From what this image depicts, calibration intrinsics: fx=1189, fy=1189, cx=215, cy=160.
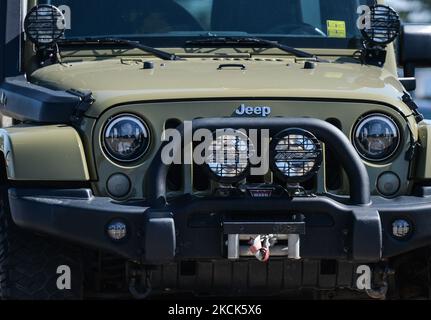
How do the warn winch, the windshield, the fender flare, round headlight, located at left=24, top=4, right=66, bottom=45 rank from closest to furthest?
the warn winch
the fender flare
round headlight, located at left=24, top=4, right=66, bottom=45
the windshield

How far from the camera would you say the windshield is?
609cm

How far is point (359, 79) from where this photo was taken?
5410 mm

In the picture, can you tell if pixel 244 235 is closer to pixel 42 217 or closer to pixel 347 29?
pixel 42 217

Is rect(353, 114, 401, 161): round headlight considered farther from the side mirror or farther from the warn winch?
the side mirror

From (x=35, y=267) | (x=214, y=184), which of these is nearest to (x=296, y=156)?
(x=214, y=184)

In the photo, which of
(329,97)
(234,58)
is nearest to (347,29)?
(234,58)

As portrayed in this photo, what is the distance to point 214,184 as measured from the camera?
490cm

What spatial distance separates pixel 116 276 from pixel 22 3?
1.64 metres

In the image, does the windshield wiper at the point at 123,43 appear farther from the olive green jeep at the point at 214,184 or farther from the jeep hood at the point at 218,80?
the olive green jeep at the point at 214,184

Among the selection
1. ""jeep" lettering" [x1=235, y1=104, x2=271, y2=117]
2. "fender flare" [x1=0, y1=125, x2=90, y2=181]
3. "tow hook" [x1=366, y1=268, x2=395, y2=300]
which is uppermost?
""jeep" lettering" [x1=235, y1=104, x2=271, y2=117]

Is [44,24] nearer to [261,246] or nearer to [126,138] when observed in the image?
[126,138]

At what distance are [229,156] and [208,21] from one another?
158 cm

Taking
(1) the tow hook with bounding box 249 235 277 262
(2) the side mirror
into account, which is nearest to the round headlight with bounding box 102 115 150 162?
(1) the tow hook with bounding box 249 235 277 262

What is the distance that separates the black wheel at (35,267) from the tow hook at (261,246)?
2.59 ft
